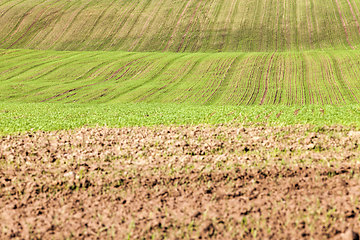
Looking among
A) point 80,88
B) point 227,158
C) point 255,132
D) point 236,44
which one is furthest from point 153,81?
point 227,158

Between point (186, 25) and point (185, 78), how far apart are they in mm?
22677

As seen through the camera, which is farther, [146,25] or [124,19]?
[124,19]

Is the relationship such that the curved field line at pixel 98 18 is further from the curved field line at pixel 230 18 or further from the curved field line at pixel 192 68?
the curved field line at pixel 230 18

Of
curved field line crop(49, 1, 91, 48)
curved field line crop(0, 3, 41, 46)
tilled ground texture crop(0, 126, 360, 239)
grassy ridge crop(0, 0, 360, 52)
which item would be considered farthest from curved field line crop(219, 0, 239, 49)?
tilled ground texture crop(0, 126, 360, 239)

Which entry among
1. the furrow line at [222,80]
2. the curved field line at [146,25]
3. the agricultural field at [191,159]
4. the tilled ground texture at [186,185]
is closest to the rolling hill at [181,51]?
the furrow line at [222,80]

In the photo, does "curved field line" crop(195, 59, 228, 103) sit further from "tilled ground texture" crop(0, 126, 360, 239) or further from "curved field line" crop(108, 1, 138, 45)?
"curved field line" crop(108, 1, 138, 45)

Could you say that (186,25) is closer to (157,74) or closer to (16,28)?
(157,74)

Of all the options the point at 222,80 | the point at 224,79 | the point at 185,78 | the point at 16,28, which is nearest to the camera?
the point at 222,80

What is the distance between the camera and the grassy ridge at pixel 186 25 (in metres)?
52.9

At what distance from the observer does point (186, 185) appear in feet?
30.1

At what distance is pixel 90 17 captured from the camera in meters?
65.4

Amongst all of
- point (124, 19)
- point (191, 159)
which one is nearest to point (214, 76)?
point (191, 159)

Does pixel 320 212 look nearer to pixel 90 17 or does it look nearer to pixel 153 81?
pixel 153 81

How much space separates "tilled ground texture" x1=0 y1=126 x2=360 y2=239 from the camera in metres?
7.23
